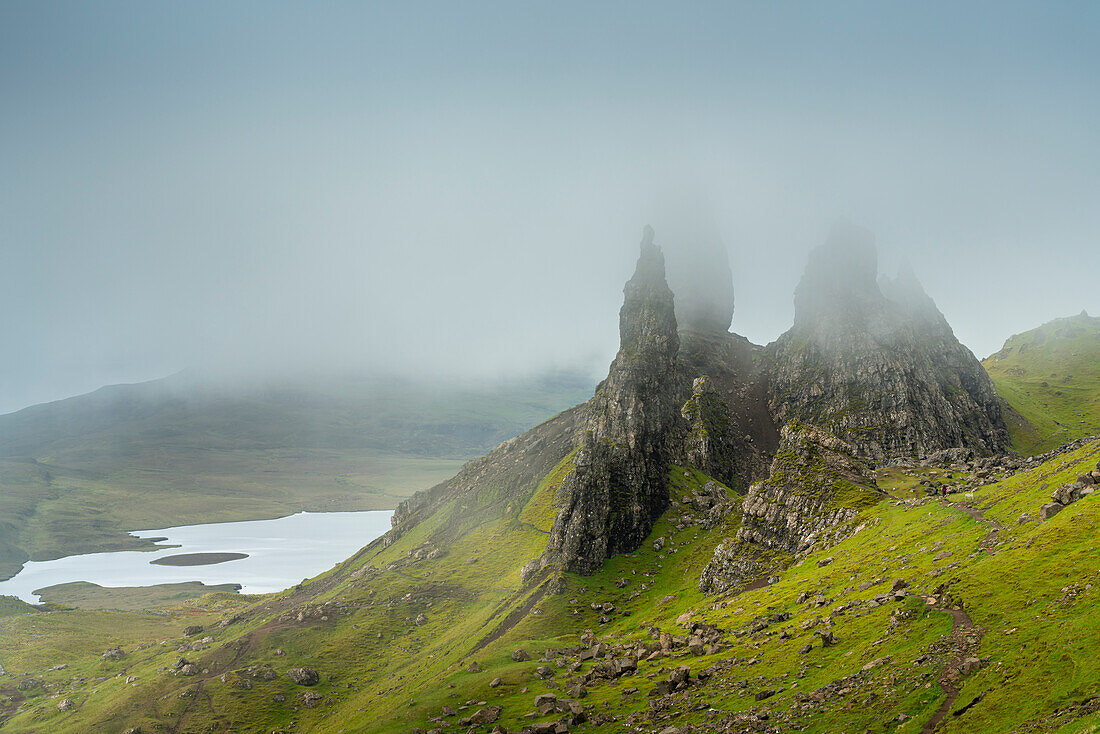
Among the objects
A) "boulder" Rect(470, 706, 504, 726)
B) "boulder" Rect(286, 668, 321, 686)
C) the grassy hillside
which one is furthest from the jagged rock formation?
"boulder" Rect(286, 668, 321, 686)

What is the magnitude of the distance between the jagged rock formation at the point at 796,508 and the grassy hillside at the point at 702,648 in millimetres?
7062

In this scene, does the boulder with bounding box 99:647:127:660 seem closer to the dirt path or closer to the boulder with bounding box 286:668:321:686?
the boulder with bounding box 286:668:321:686

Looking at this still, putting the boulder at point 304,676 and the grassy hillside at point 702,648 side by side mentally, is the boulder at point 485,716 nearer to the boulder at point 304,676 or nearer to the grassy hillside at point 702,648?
the grassy hillside at point 702,648

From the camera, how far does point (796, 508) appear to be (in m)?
124

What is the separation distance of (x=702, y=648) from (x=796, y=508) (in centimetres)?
5238

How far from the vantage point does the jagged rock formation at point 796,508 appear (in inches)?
4619

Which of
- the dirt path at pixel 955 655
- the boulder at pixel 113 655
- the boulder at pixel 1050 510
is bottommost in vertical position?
the boulder at pixel 113 655

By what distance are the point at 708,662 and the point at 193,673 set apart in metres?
141

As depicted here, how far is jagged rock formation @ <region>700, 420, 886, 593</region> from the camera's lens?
11731 centimetres

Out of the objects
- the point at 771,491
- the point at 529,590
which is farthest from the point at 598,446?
the point at 771,491

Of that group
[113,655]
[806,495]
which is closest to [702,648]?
[806,495]

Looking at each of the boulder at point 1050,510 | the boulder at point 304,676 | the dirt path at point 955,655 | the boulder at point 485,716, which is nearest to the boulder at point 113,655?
the boulder at point 304,676

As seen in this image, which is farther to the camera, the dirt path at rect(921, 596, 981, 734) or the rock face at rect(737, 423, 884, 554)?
the rock face at rect(737, 423, 884, 554)

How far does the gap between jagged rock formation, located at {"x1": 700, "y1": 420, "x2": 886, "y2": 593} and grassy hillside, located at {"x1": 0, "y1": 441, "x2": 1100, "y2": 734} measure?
7.06 m
